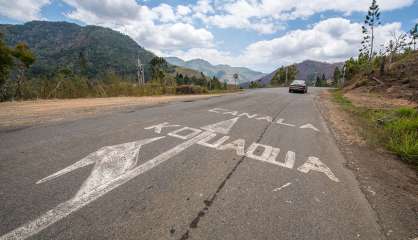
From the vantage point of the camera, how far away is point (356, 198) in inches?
109

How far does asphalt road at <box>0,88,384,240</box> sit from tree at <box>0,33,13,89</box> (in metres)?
18.5

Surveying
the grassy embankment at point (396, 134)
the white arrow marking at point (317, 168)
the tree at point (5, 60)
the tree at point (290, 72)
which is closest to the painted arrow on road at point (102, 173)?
the white arrow marking at point (317, 168)

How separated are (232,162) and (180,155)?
932 mm

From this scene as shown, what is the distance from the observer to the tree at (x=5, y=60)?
17578 millimetres

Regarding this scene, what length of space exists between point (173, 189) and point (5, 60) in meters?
23.2

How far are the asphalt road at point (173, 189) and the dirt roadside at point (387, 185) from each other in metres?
0.15

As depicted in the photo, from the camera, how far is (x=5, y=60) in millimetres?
17875

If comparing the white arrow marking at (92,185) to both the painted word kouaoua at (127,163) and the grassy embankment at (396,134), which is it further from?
the grassy embankment at (396,134)

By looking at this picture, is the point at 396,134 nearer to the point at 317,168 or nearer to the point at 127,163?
the point at 317,168

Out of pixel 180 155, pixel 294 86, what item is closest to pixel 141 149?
pixel 180 155

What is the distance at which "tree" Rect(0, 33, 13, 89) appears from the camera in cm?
1758

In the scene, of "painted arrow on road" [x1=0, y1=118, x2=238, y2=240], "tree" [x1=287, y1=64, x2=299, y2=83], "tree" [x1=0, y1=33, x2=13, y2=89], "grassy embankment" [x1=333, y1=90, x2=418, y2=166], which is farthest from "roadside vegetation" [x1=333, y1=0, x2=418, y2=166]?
"tree" [x1=287, y1=64, x2=299, y2=83]

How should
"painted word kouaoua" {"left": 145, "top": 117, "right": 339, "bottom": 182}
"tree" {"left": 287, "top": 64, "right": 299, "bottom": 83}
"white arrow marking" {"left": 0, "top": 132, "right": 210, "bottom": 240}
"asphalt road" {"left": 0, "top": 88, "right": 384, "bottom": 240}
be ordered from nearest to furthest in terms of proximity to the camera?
1. "white arrow marking" {"left": 0, "top": 132, "right": 210, "bottom": 240}
2. "asphalt road" {"left": 0, "top": 88, "right": 384, "bottom": 240}
3. "painted word kouaoua" {"left": 145, "top": 117, "right": 339, "bottom": 182}
4. "tree" {"left": 287, "top": 64, "right": 299, "bottom": 83}

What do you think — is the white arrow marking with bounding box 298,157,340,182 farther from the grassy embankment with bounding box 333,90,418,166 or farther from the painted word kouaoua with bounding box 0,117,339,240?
the grassy embankment with bounding box 333,90,418,166
